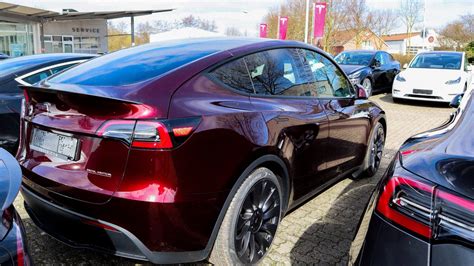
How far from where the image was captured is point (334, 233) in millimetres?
3443

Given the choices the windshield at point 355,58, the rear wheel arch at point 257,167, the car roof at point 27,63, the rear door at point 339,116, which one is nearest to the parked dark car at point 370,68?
the windshield at point 355,58

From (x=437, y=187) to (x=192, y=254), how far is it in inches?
54.5

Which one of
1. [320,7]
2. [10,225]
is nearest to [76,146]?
[10,225]

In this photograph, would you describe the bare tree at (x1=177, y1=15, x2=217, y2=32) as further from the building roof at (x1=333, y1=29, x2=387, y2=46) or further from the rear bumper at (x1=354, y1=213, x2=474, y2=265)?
the rear bumper at (x1=354, y1=213, x2=474, y2=265)

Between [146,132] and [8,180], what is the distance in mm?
691

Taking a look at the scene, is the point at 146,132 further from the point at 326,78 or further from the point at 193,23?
the point at 193,23

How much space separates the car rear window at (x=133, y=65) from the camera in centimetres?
245

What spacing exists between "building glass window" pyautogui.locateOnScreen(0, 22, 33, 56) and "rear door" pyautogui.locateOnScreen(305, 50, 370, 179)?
90.7 feet

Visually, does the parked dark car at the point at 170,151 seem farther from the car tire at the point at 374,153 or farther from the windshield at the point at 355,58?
the windshield at the point at 355,58

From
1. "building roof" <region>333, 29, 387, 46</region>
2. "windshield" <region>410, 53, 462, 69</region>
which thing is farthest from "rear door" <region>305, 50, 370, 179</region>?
"building roof" <region>333, 29, 387, 46</region>

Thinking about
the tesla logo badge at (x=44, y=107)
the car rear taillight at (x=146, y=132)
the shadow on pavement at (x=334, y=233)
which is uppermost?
the tesla logo badge at (x=44, y=107)

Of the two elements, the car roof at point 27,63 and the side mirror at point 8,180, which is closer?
the side mirror at point 8,180

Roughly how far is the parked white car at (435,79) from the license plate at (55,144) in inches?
414

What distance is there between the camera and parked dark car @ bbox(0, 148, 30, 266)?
1401 mm
